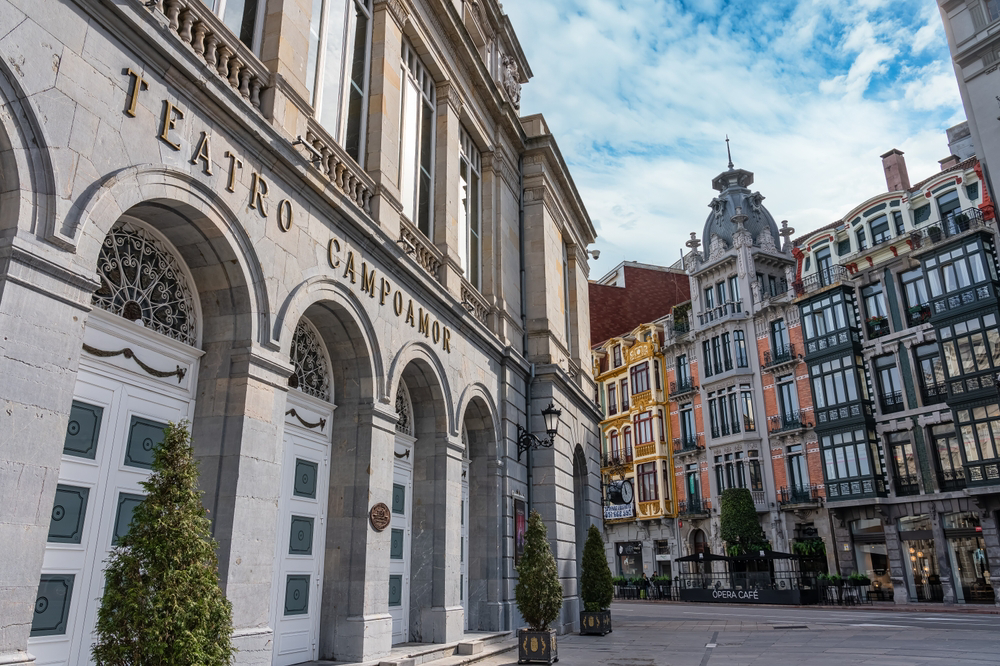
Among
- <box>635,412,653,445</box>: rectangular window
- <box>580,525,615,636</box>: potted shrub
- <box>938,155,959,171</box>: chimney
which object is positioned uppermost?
<box>938,155,959,171</box>: chimney

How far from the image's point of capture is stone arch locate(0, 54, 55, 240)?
524 centimetres

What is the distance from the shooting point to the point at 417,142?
45.3 ft

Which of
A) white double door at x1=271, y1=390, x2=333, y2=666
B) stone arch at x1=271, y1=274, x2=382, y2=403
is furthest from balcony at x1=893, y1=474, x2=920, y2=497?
white double door at x1=271, y1=390, x2=333, y2=666

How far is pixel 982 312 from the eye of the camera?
1192 inches

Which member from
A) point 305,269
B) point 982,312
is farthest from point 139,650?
point 982,312

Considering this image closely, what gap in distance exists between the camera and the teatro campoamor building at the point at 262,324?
17.8ft

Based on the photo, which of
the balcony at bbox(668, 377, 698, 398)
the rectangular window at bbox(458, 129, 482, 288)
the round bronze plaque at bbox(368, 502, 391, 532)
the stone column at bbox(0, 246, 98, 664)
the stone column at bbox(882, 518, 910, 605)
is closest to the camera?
the stone column at bbox(0, 246, 98, 664)

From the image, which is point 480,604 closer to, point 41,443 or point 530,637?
point 530,637

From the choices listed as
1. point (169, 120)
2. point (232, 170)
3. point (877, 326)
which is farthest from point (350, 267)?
point (877, 326)

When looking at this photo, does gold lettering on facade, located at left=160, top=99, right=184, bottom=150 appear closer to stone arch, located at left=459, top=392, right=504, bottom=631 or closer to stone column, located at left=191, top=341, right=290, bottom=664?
stone column, located at left=191, top=341, right=290, bottom=664

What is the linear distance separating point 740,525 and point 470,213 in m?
27.7

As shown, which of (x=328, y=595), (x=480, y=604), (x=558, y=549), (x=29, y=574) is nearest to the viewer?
(x=29, y=574)

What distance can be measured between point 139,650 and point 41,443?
5.69 feet

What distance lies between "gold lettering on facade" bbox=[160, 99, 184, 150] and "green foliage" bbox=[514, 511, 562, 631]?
8759mm
